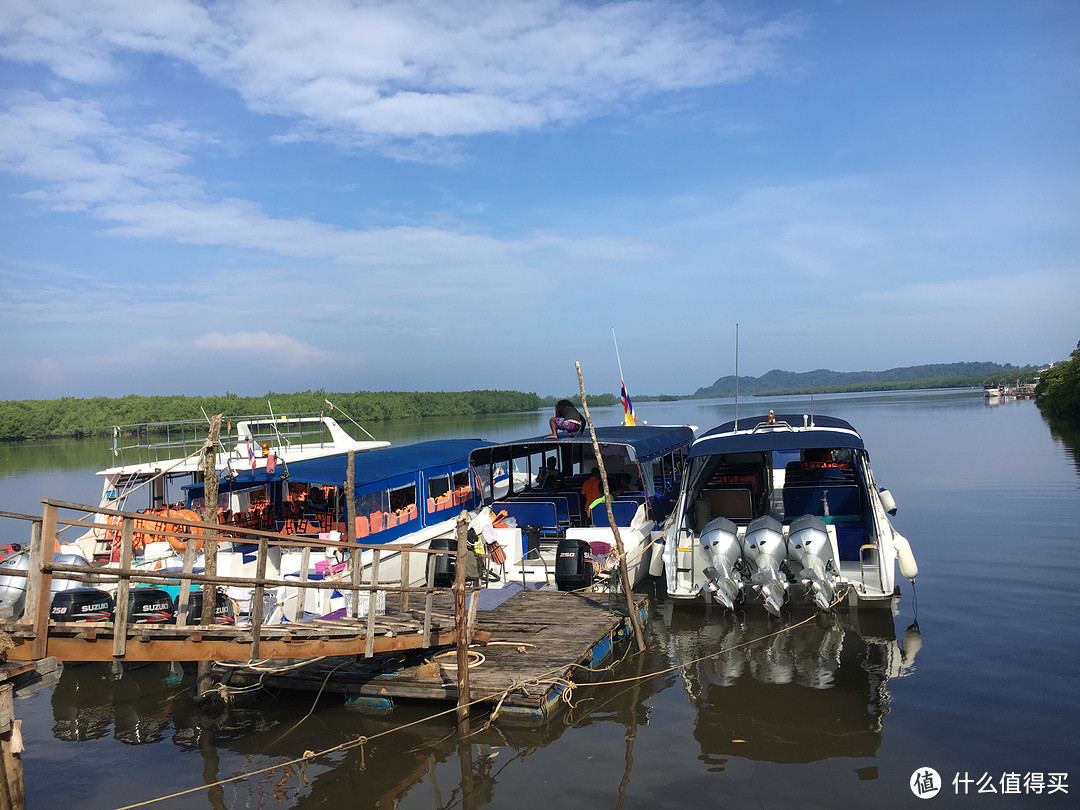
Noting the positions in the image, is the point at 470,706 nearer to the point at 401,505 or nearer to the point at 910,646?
the point at 910,646

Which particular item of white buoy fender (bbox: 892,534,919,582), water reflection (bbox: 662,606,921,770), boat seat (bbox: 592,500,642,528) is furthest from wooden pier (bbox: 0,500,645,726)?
white buoy fender (bbox: 892,534,919,582)

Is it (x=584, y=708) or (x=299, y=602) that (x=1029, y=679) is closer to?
(x=584, y=708)

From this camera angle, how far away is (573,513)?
15102mm

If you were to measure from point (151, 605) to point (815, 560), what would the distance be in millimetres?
9260

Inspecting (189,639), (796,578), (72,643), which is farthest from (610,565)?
(72,643)

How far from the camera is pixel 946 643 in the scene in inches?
403

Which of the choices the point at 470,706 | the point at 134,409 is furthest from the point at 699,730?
the point at 134,409

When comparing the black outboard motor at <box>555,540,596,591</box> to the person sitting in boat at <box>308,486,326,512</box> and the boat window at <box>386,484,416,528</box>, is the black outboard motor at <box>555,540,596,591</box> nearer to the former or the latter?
the boat window at <box>386,484,416,528</box>

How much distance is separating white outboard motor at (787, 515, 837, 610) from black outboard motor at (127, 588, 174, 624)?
8707 mm

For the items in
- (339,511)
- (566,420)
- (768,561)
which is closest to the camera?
(768,561)

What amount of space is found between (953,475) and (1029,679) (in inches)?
753

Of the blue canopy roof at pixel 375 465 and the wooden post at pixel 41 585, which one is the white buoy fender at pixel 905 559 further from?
the wooden post at pixel 41 585

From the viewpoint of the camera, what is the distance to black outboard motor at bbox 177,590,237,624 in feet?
32.7

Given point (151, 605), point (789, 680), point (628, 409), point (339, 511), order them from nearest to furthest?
point (789, 680) < point (151, 605) < point (339, 511) < point (628, 409)
